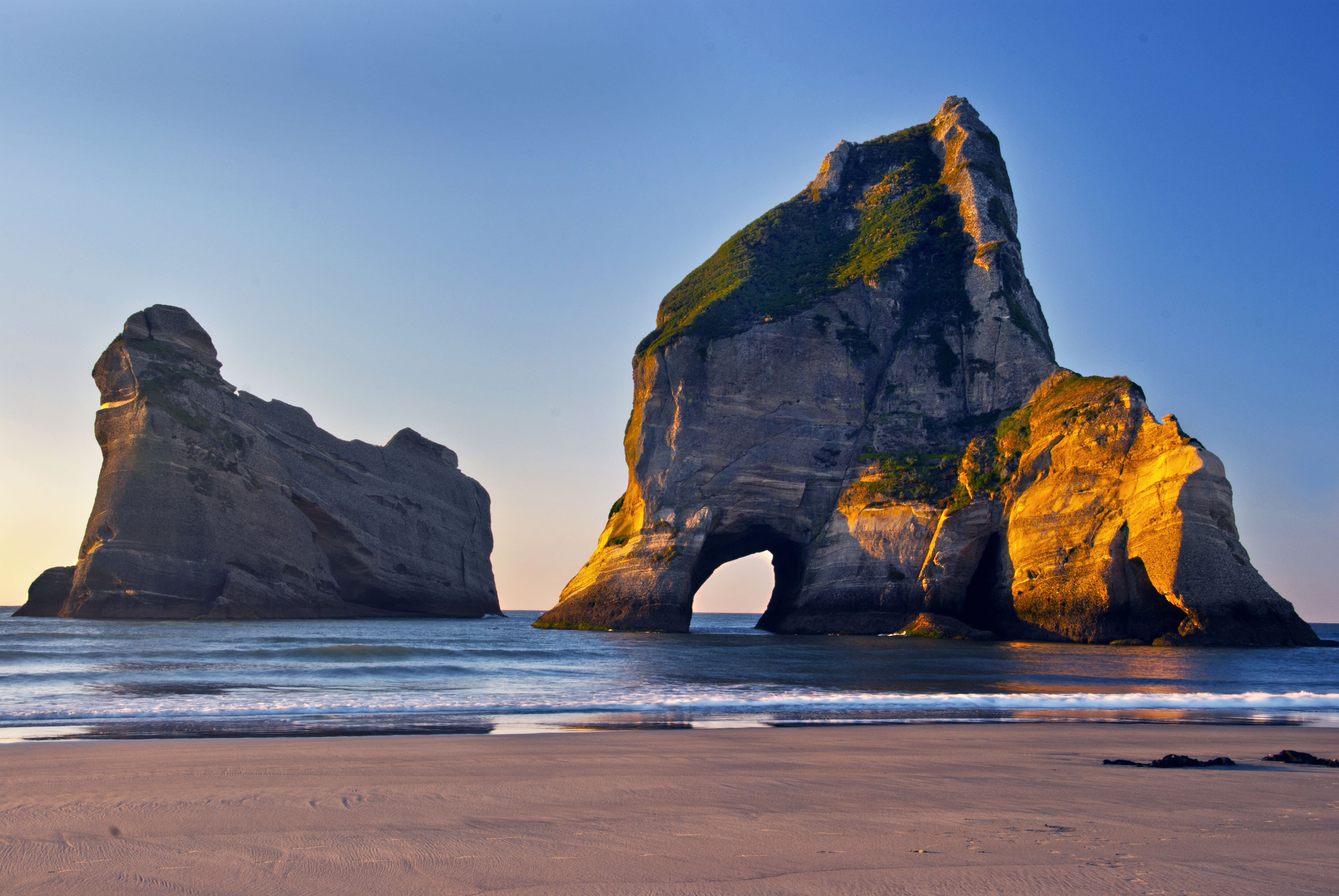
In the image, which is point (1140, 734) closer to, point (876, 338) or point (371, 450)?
point (876, 338)

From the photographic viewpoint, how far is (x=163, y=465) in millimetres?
46375

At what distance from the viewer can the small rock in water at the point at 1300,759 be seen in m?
6.54

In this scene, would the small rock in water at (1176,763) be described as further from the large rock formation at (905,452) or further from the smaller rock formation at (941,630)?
the smaller rock formation at (941,630)

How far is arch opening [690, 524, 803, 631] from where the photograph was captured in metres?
43.2

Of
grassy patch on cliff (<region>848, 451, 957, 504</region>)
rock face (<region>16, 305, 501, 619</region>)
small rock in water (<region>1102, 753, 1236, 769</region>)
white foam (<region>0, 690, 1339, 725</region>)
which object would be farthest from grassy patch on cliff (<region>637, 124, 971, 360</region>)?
small rock in water (<region>1102, 753, 1236, 769</region>)

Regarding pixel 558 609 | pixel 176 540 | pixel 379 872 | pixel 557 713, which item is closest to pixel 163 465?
pixel 176 540

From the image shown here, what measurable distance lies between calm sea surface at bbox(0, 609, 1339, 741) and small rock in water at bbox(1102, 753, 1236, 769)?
3277 millimetres

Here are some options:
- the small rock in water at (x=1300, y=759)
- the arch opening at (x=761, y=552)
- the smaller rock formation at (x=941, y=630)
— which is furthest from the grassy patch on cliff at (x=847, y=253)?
the small rock in water at (x=1300, y=759)

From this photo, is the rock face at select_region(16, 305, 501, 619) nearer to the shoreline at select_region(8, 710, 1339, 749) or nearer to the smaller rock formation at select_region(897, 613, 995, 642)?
the smaller rock formation at select_region(897, 613, 995, 642)

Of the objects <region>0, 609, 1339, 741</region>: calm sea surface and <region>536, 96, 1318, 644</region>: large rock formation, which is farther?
<region>536, 96, 1318, 644</region>: large rock formation

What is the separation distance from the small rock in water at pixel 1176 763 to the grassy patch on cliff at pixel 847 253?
129 ft

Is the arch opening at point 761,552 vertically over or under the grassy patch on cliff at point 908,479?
under

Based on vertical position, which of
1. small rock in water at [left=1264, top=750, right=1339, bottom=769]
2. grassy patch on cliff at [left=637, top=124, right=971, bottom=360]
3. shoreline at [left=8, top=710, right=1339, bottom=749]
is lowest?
shoreline at [left=8, top=710, right=1339, bottom=749]

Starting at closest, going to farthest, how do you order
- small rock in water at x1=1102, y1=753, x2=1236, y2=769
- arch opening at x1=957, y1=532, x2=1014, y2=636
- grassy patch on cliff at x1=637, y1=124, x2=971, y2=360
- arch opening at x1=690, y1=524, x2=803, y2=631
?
1. small rock in water at x1=1102, y1=753, x2=1236, y2=769
2. arch opening at x1=957, y1=532, x2=1014, y2=636
3. arch opening at x1=690, y1=524, x2=803, y2=631
4. grassy patch on cliff at x1=637, y1=124, x2=971, y2=360
